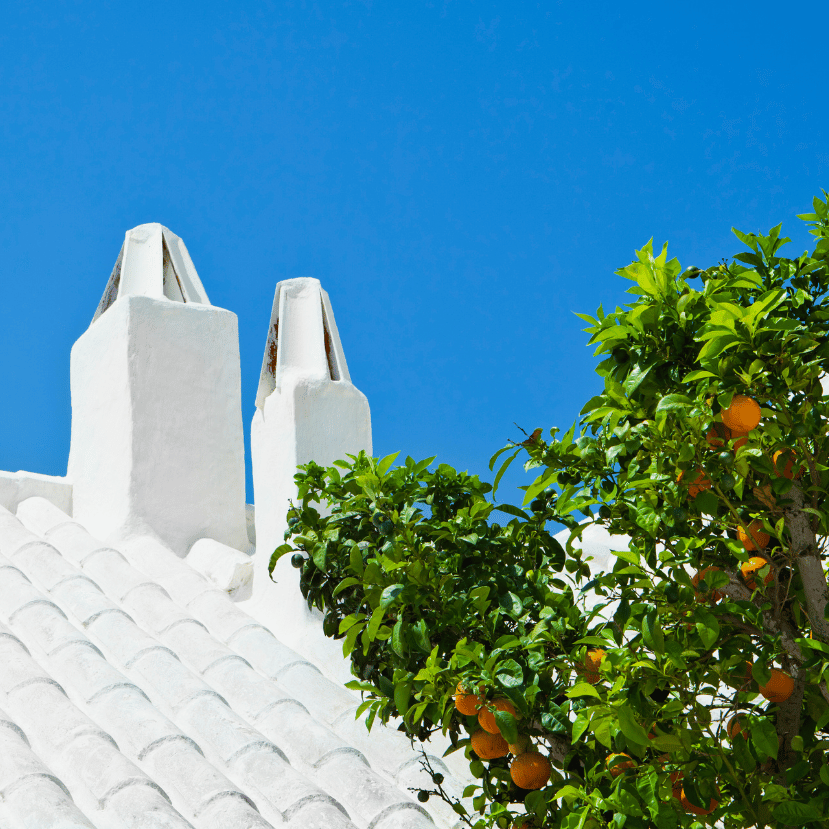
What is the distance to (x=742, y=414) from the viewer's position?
8.16ft

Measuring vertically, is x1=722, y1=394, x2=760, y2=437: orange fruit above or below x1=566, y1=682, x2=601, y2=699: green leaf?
above

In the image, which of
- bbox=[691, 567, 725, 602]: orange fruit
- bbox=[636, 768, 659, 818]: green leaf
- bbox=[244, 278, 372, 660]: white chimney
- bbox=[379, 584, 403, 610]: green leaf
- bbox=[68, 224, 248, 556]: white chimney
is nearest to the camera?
bbox=[636, 768, 659, 818]: green leaf

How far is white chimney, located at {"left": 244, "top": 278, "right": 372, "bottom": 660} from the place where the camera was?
5.26m

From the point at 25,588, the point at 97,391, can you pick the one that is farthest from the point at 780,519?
the point at 97,391

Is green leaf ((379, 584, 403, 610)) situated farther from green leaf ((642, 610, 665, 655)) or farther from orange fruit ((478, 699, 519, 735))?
green leaf ((642, 610, 665, 655))

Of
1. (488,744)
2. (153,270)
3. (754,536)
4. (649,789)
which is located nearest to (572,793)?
(649,789)

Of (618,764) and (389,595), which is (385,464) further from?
(618,764)

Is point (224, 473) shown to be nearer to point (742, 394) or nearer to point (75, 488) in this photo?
point (75, 488)

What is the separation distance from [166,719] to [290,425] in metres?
2.05

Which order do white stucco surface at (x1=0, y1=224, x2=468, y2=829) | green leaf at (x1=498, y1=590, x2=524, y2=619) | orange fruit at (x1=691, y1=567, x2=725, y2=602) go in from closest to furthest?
orange fruit at (x1=691, y1=567, x2=725, y2=602), green leaf at (x1=498, y1=590, x2=524, y2=619), white stucco surface at (x1=0, y1=224, x2=468, y2=829)

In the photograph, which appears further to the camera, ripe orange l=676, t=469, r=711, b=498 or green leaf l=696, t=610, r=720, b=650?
ripe orange l=676, t=469, r=711, b=498

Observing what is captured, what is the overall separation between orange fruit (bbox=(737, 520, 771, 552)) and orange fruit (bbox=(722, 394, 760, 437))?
A: 14.1 inches

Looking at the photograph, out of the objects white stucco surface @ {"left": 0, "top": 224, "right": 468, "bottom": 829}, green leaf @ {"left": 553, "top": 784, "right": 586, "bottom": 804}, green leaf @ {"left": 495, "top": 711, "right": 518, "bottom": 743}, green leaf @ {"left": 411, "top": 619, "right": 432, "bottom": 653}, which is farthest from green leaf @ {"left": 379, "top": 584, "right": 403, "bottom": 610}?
white stucco surface @ {"left": 0, "top": 224, "right": 468, "bottom": 829}

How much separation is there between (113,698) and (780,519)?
8.93 feet
